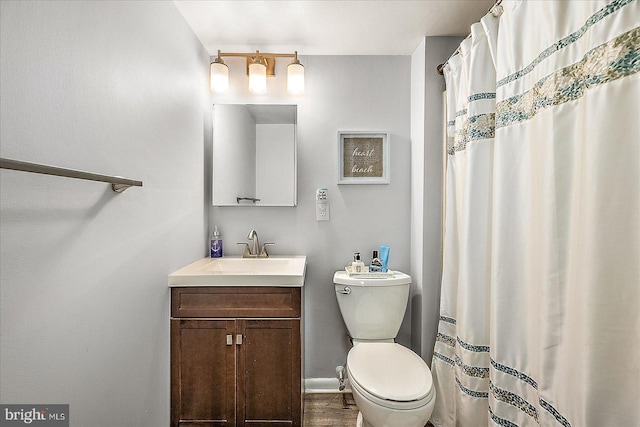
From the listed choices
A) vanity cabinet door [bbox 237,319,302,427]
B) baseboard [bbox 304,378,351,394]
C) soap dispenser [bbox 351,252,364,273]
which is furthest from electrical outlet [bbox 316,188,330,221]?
baseboard [bbox 304,378,351,394]

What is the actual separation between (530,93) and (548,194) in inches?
15.7

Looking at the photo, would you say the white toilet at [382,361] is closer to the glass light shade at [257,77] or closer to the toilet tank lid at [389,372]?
the toilet tank lid at [389,372]

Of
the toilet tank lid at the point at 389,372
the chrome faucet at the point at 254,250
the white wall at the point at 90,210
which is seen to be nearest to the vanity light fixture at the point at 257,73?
Result: the white wall at the point at 90,210

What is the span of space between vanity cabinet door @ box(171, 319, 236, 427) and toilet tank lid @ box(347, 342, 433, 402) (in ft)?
2.05

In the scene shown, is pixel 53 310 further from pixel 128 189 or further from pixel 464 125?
pixel 464 125

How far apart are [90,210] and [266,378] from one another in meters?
1.13

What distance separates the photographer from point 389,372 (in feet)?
5.21

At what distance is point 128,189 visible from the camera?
4.33ft

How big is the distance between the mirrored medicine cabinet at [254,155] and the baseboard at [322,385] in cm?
124

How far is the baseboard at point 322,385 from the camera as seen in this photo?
2328 mm

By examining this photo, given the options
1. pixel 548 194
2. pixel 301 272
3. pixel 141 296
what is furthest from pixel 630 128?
pixel 141 296

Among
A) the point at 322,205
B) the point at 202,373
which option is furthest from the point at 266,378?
the point at 322,205

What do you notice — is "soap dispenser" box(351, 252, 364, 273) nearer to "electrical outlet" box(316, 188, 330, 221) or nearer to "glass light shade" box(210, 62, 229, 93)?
"electrical outlet" box(316, 188, 330, 221)

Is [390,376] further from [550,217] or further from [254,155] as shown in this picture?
[254,155]
